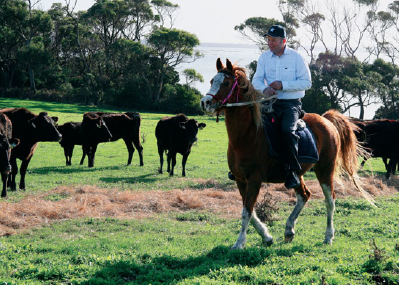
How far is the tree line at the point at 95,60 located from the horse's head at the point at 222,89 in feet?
156

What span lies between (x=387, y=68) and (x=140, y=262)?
54.3 m

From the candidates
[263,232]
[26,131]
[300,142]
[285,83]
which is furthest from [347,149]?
[26,131]

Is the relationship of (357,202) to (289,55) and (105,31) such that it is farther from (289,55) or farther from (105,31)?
(105,31)

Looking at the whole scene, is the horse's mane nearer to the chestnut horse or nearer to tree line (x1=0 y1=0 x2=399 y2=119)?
the chestnut horse

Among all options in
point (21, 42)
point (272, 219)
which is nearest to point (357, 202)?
point (272, 219)

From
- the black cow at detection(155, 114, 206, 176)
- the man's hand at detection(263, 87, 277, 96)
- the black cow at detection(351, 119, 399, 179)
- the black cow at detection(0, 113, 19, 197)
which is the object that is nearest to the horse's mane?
the man's hand at detection(263, 87, 277, 96)

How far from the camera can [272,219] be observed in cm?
994

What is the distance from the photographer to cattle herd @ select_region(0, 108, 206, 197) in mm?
13438

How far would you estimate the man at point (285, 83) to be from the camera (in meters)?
7.19

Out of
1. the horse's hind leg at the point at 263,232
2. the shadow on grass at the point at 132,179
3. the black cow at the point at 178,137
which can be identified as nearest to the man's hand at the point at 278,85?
the horse's hind leg at the point at 263,232

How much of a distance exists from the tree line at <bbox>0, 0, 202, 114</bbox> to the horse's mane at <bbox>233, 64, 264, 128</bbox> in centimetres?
4745

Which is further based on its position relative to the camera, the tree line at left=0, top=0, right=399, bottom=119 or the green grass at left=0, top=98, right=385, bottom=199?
the tree line at left=0, top=0, right=399, bottom=119

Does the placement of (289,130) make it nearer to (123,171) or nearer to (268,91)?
(268,91)

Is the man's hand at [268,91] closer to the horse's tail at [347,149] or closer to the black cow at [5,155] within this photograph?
the horse's tail at [347,149]
